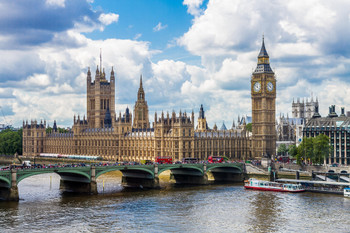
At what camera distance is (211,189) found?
341ft

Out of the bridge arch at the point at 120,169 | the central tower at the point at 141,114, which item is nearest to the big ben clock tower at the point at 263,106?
the central tower at the point at 141,114

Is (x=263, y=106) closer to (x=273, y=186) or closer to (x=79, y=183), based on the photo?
(x=273, y=186)

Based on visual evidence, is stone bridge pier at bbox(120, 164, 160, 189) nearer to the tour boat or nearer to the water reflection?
the tour boat

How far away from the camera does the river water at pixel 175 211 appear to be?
66.4m

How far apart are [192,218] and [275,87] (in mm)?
93448

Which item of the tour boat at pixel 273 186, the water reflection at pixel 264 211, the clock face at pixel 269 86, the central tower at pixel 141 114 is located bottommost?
the water reflection at pixel 264 211

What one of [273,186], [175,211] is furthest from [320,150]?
[175,211]

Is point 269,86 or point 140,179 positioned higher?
point 269,86

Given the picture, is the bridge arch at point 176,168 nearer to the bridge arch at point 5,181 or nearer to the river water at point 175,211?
the river water at point 175,211

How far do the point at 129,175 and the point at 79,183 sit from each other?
1466 cm

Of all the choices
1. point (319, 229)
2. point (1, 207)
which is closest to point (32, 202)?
point (1, 207)

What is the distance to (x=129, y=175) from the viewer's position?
110m

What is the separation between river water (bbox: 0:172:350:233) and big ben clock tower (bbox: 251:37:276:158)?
5856 cm

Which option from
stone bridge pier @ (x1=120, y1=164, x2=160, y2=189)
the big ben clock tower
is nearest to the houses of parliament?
the big ben clock tower
